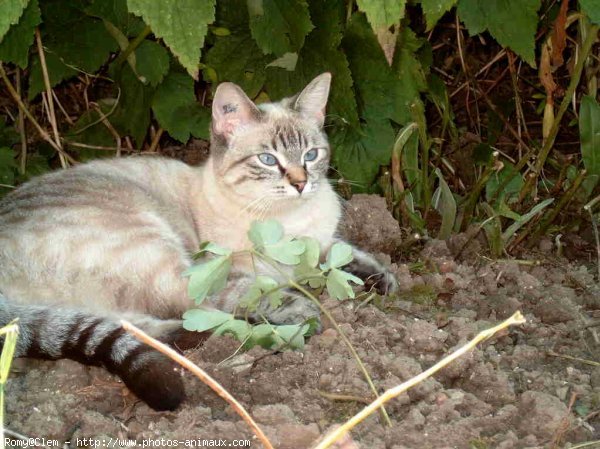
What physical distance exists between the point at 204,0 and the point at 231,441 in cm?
152

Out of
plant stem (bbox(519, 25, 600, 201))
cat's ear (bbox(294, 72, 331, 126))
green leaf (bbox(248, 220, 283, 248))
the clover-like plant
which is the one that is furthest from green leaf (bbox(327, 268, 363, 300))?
plant stem (bbox(519, 25, 600, 201))

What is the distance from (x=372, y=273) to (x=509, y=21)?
141 centimetres

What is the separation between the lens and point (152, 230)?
3660 mm

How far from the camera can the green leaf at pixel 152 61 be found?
14.4 feet

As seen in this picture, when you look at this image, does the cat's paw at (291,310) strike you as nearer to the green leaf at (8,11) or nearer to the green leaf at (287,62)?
the green leaf at (287,62)

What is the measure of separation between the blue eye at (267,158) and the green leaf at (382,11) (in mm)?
1448

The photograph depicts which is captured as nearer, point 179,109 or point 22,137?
point 179,109

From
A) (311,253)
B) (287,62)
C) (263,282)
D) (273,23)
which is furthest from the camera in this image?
(287,62)

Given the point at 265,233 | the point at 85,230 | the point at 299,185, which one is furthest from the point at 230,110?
the point at 265,233

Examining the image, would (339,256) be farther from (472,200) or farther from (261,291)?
(472,200)

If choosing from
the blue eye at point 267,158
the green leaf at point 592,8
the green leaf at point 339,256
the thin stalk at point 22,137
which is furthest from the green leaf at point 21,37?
the green leaf at point 592,8

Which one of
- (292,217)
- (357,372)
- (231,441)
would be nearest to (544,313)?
(357,372)

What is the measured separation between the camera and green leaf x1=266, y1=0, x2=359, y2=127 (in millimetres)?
4117

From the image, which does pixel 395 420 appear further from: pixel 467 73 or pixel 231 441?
pixel 467 73
